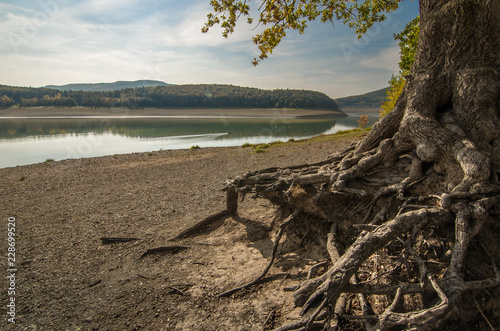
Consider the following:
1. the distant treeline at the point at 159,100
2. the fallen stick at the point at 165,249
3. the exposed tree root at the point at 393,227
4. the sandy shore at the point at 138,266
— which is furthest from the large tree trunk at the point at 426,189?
the distant treeline at the point at 159,100

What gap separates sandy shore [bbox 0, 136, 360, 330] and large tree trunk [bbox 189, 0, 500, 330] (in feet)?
4.80

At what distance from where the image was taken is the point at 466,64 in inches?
211

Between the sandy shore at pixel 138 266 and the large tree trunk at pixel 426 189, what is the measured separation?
4.80ft

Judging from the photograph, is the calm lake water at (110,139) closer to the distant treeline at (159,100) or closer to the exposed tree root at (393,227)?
the exposed tree root at (393,227)

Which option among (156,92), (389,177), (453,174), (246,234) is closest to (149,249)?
(246,234)

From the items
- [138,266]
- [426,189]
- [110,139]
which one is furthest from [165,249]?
[110,139]

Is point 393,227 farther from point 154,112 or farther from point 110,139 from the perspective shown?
point 154,112

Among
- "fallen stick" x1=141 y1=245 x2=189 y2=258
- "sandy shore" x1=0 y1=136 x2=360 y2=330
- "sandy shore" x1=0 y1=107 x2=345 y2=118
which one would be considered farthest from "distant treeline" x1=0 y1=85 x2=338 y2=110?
"fallen stick" x1=141 y1=245 x2=189 y2=258

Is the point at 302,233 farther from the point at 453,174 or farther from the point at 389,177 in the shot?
the point at 453,174

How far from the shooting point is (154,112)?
16100 centimetres

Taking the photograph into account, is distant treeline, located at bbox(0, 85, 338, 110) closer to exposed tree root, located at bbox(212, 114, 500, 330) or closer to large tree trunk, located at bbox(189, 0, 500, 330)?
large tree trunk, located at bbox(189, 0, 500, 330)

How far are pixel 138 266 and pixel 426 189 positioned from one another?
6694mm

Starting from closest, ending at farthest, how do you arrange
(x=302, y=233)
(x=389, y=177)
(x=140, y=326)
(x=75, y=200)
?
(x=140, y=326), (x=389, y=177), (x=302, y=233), (x=75, y=200)

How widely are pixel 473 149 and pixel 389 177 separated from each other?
1504 mm
